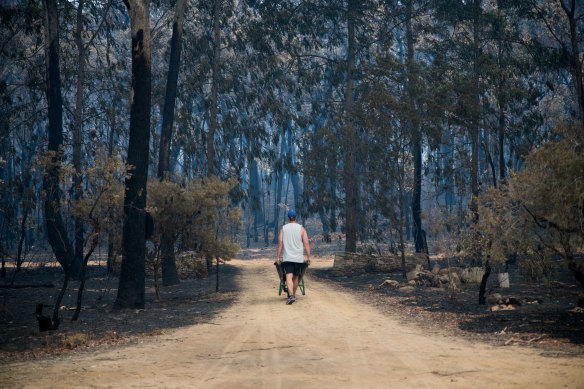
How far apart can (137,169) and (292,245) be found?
414 cm

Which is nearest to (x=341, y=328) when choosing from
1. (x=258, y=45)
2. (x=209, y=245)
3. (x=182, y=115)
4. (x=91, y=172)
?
(x=91, y=172)

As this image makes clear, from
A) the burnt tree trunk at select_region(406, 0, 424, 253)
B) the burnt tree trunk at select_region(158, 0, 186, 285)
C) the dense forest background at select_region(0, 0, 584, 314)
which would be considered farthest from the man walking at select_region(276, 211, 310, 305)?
the burnt tree trunk at select_region(406, 0, 424, 253)

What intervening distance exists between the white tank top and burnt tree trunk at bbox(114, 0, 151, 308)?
350 centimetres

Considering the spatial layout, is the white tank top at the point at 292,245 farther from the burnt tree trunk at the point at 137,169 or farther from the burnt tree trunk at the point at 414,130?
the burnt tree trunk at the point at 414,130

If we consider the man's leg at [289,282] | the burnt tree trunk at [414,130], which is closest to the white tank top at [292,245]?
the man's leg at [289,282]

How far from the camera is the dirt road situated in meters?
5.04

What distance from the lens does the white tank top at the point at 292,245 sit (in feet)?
34.5

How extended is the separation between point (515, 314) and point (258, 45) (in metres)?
20.1

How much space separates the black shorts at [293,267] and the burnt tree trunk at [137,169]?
11.8 feet

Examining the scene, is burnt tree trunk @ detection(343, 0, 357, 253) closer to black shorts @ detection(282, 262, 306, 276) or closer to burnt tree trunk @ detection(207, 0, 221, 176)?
burnt tree trunk @ detection(207, 0, 221, 176)

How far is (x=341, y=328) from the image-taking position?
27.5 feet

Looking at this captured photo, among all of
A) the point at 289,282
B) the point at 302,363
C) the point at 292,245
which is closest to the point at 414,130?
the point at 292,245

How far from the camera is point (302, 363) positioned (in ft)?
19.2

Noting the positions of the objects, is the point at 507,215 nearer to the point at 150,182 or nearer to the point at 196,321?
the point at 196,321
